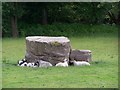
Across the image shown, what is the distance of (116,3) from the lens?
3412cm

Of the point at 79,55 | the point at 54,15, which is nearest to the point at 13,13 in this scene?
the point at 54,15

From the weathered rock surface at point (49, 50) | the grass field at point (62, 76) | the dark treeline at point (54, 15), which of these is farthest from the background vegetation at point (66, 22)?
the grass field at point (62, 76)

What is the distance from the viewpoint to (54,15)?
33062 mm

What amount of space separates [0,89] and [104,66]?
513 centimetres

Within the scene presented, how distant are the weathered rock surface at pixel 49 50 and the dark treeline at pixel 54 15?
662 inches

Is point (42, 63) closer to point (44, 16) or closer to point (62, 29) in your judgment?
point (62, 29)

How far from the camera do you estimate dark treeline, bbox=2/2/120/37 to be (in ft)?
101

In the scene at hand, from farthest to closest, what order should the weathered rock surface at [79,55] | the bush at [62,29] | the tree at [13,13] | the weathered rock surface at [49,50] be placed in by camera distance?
1. the bush at [62,29]
2. the tree at [13,13]
3. the weathered rock surface at [79,55]
4. the weathered rock surface at [49,50]

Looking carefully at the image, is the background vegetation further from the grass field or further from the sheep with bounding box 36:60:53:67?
the grass field

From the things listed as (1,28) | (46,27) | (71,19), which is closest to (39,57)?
(1,28)

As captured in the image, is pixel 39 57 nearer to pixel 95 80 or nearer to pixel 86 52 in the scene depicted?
pixel 86 52

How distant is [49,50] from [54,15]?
788 inches

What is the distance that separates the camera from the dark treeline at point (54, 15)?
30.7m

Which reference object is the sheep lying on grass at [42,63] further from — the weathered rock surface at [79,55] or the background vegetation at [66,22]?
the background vegetation at [66,22]
